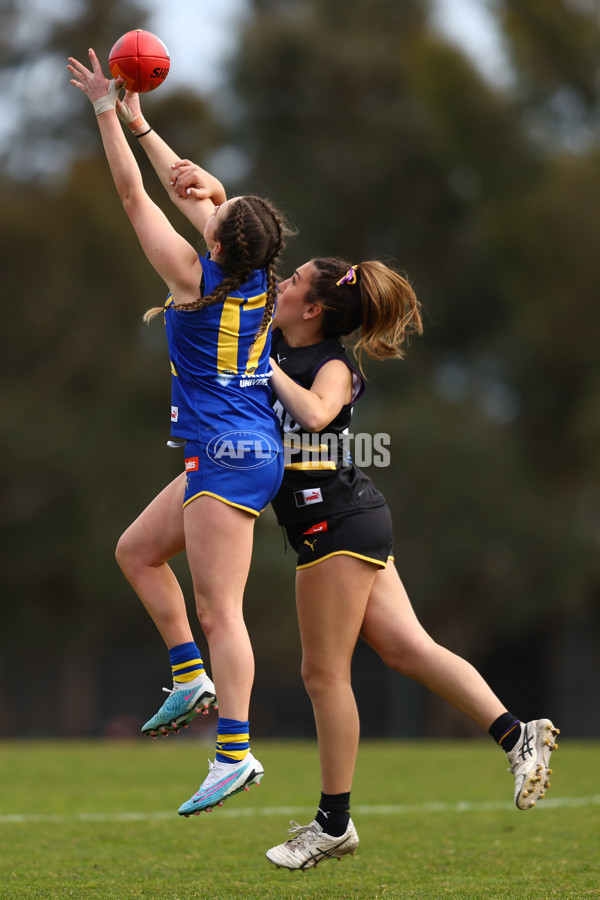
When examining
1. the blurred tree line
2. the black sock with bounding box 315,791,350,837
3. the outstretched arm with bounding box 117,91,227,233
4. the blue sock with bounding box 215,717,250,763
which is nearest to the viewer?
the blue sock with bounding box 215,717,250,763

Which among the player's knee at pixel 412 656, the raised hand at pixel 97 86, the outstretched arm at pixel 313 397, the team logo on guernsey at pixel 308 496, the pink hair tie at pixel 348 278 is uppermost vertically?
the raised hand at pixel 97 86

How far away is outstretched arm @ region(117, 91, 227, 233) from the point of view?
4609mm

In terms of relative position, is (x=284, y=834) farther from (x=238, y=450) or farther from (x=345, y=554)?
(x=238, y=450)

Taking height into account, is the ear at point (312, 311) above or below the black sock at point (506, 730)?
above

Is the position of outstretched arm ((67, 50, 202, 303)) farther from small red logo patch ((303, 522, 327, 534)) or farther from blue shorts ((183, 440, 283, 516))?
small red logo patch ((303, 522, 327, 534))

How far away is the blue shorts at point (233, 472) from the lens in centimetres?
434

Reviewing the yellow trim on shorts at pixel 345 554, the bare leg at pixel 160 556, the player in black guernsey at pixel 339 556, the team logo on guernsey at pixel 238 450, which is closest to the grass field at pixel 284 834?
the player in black guernsey at pixel 339 556

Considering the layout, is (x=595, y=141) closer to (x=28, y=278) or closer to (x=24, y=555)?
(x=28, y=278)

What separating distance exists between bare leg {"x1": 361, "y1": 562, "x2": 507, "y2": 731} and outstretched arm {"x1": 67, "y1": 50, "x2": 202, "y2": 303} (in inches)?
57.8

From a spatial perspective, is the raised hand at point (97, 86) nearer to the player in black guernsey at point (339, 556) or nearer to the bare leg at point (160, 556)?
the player in black guernsey at point (339, 556)

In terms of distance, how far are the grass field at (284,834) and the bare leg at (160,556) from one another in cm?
102

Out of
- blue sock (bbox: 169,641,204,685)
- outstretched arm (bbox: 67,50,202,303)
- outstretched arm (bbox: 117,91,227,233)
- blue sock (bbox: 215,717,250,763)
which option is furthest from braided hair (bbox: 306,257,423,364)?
blue sock (bbox: 215,717,250,763)

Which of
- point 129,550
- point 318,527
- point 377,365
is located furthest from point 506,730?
point 377,365

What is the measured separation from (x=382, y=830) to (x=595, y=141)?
58.3ft
